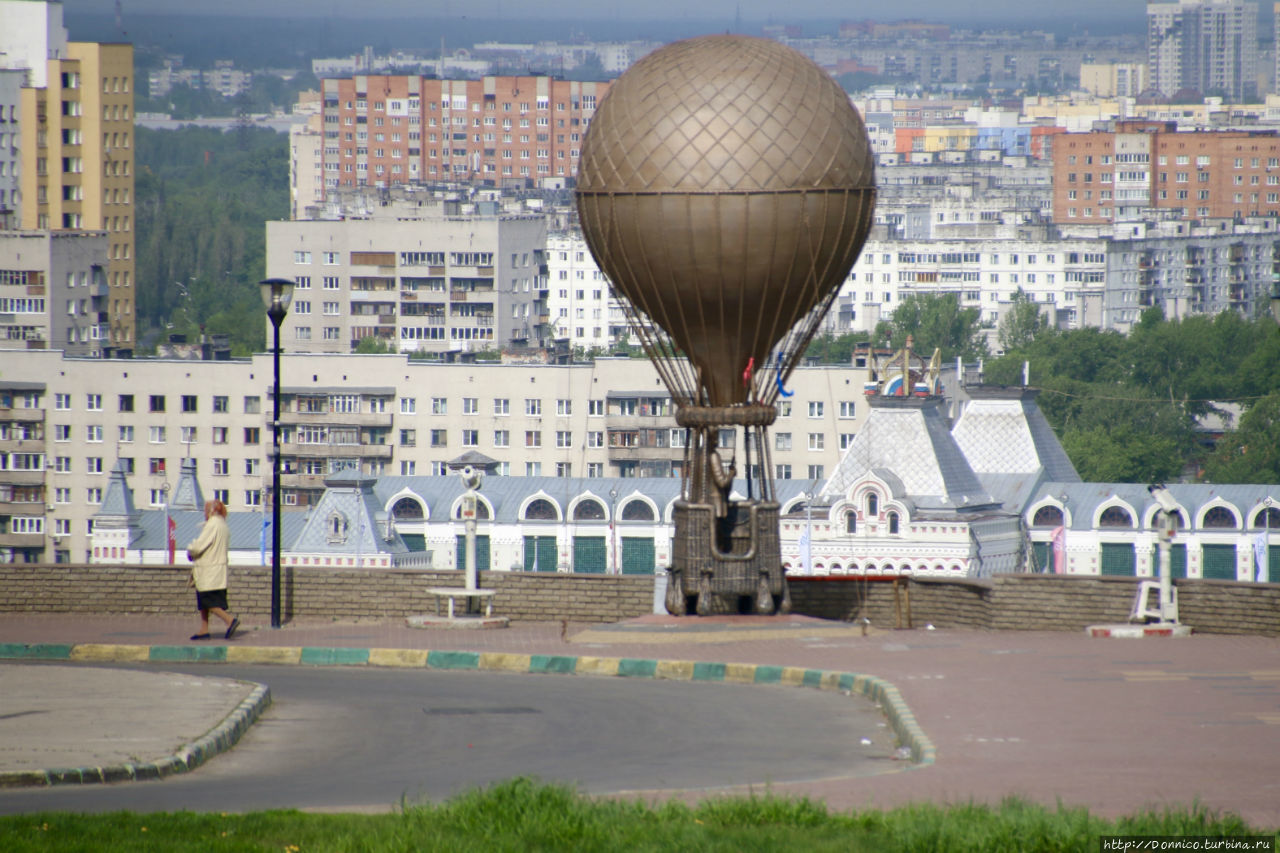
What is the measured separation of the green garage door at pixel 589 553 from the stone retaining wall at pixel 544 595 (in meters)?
43.1

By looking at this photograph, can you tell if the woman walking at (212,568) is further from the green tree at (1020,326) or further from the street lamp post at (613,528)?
the green tree at (1020,326)

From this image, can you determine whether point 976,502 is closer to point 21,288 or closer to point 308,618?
point 308,618

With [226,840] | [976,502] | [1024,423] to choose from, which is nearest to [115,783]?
[226,840]

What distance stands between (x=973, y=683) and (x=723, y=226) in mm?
7387

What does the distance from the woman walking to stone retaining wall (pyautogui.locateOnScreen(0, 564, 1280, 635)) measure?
7.53ft

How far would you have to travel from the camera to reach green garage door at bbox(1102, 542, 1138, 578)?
6269cm

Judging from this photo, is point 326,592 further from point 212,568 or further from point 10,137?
point 10,137

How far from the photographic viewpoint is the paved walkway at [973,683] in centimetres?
1505

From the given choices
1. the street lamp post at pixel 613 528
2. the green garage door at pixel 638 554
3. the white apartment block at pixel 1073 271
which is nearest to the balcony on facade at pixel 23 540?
the street lamp post at pixel 613 528

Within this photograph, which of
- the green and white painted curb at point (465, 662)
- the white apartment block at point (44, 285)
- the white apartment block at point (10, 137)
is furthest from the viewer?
the white apartment block at point (10, 137)

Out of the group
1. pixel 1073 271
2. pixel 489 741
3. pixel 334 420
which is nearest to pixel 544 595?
pixel 489 741

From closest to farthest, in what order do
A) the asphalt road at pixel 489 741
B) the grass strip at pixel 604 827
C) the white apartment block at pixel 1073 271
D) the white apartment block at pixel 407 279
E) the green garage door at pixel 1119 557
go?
the grass strip at pixel 604 827 → the asphalt road at pixel 489 741 → the green garage door at pixel 1119 557 → the white apartment block at pixel 407 279 → the white apartment block at pixel 1073 271

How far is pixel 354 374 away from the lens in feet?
338

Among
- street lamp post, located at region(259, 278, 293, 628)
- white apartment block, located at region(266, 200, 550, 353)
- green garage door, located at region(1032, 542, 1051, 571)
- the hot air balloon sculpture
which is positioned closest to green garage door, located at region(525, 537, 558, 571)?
green garage door, located at region(1032, 542, 1051, 571)
